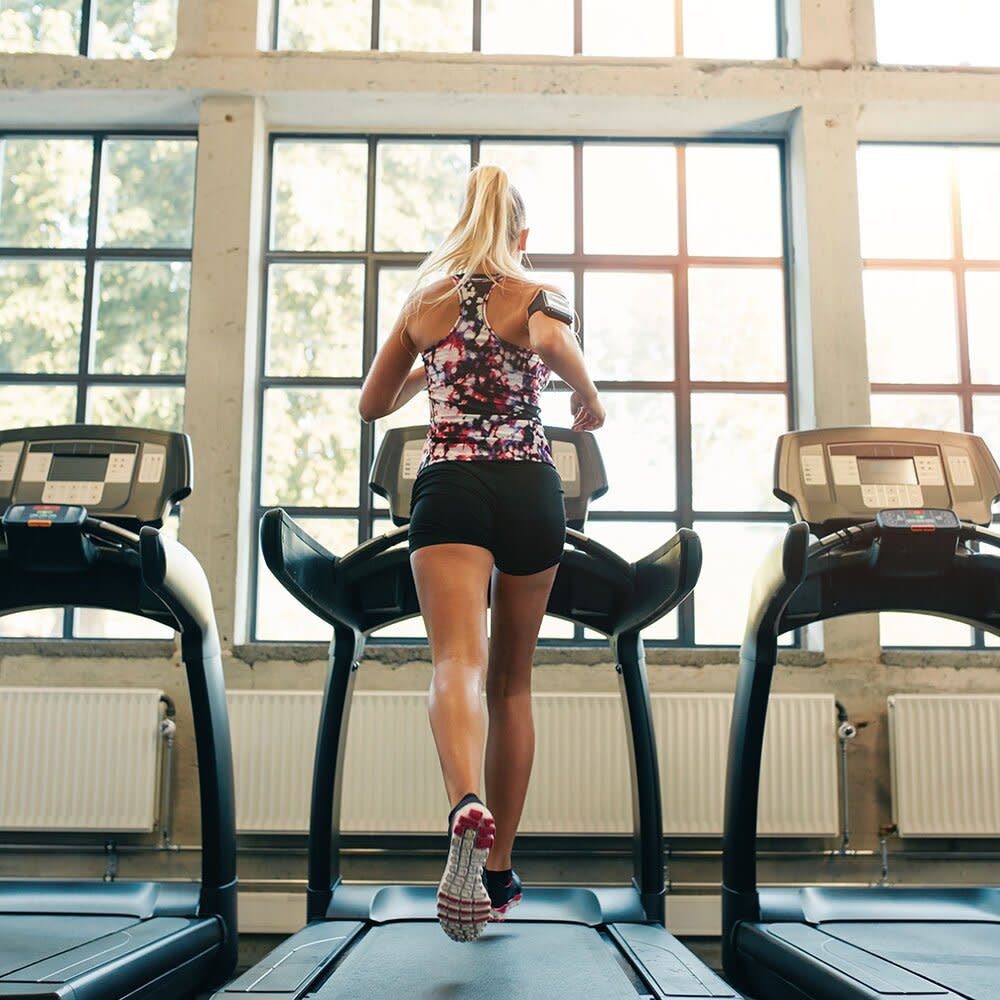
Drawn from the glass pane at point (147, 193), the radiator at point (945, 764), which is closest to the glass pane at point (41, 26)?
the glass pane at point (147, 193)

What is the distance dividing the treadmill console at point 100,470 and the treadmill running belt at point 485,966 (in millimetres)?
1154

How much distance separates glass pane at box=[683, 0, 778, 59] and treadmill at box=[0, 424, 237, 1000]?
268 cm

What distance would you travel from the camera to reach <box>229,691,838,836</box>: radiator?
3.12 meters

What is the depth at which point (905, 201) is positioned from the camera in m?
3.87

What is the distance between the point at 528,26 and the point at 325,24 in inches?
31.2

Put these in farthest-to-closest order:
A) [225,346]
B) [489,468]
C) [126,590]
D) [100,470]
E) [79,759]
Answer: [225,346] → [79,759] → [126,590] → [100,470] → [489,468]

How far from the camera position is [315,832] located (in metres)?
2.60

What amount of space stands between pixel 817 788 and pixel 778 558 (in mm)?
1178

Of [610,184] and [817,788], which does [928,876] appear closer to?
[817,788]

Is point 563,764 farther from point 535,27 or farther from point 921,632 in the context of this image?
point 535,27

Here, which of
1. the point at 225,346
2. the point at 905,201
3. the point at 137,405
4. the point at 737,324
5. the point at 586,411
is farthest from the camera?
the point at 905,201

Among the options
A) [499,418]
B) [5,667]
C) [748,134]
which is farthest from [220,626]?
[748,134]

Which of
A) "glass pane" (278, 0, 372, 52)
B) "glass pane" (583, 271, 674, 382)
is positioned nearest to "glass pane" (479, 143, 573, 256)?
"glass pane" (583, 271, 674, 382)

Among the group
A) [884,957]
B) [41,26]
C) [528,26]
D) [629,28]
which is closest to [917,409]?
[629,28]
